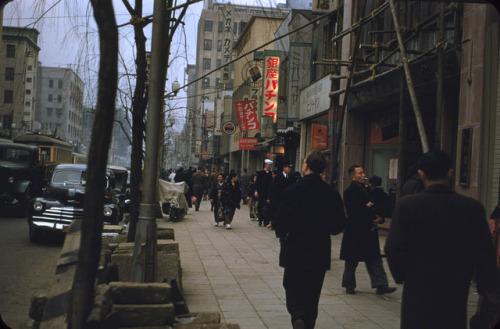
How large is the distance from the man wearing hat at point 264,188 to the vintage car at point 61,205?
5.09 m

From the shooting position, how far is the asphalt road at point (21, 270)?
23.0 feet

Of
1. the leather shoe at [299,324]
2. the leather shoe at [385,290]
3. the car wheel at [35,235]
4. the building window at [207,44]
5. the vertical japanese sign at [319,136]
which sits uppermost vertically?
the building window at [207,44]

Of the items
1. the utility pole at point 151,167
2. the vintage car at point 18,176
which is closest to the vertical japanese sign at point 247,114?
the vintage car at point 18,176

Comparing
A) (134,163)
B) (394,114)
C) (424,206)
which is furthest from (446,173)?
(394,114)

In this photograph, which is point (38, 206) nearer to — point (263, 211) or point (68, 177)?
point (68, 177)

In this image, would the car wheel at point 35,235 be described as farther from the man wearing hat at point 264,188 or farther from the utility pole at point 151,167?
the utility pole at point 151,167

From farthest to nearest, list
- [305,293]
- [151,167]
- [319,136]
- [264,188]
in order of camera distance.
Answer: [319,136]
[264,188]
[151,167]
[305,293]

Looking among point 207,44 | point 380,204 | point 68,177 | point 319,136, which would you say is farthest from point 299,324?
point 207,44

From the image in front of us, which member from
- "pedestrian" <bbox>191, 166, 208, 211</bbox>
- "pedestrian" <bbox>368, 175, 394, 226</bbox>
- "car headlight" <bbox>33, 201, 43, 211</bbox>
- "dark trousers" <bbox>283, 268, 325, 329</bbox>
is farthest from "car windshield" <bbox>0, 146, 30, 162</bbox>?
"dark trousers" <bbox>283, 268, 325, 329</bbox>

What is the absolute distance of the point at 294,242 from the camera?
17.3ft

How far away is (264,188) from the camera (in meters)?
17.9

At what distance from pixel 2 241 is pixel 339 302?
29.7ft

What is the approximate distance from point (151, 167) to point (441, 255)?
13.1 feet

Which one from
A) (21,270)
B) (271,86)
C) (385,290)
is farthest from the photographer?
(271,86)
